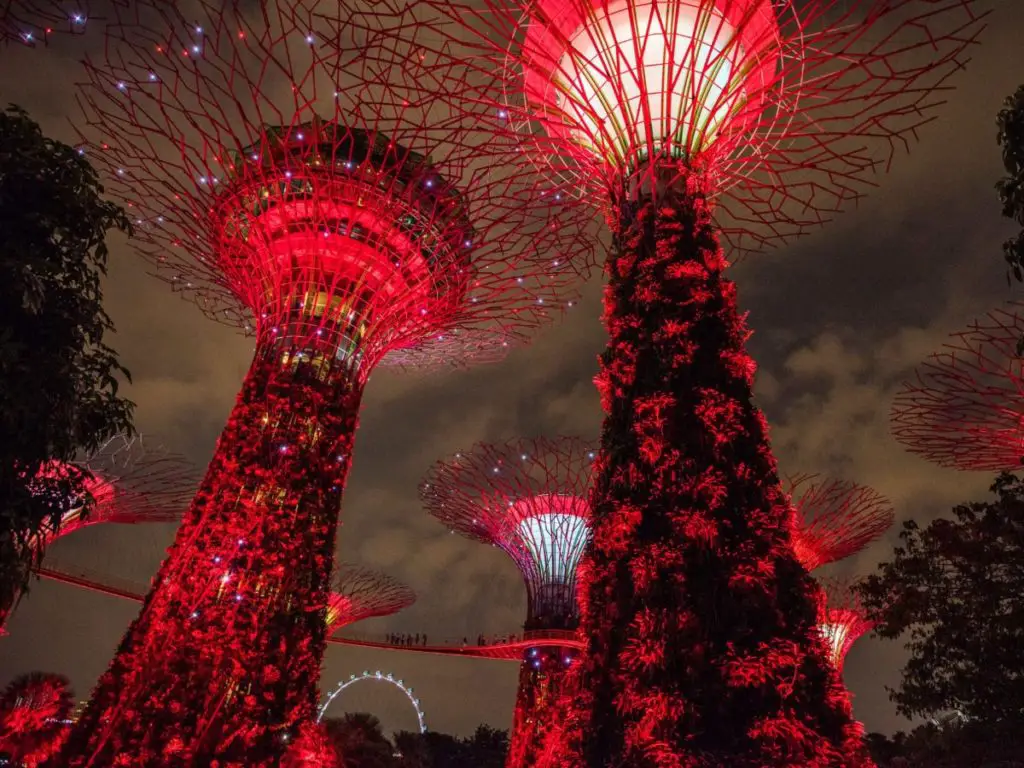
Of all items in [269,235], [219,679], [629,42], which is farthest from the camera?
[269,235]

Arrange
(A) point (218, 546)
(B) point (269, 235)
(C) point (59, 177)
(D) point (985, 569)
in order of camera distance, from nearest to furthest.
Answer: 1. (C) point (59, 177)
2. (A) point (218, 546)
3. (D) point (985, 569)
4. (B) point (269, 235)

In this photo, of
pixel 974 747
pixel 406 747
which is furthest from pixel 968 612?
pixel 406 747

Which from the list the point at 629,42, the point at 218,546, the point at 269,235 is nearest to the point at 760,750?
the point at 629,42

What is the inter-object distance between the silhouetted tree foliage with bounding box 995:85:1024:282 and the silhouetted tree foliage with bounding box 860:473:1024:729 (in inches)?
290

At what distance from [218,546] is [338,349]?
396 cm

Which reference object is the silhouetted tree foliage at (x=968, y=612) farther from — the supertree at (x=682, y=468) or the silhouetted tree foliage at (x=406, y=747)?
the silhouetted tree foliage at (x=406, y=747)

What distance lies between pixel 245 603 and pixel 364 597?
66.7 feet

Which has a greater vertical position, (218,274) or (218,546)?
(218,274)

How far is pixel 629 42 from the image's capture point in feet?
28.6

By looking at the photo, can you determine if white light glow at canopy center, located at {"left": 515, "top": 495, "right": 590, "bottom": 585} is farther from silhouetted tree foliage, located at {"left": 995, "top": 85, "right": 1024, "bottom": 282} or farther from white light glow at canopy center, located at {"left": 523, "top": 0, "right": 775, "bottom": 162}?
silhouetted tree foliage, located at {"left": 995, "top": 85, "right": 1024, "bottom": 282}

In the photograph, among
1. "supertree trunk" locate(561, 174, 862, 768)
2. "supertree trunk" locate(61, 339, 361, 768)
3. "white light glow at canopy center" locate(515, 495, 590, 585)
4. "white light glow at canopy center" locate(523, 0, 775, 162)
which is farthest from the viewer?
"white light glow at canopy center" locate(515, 495, 590, 585)

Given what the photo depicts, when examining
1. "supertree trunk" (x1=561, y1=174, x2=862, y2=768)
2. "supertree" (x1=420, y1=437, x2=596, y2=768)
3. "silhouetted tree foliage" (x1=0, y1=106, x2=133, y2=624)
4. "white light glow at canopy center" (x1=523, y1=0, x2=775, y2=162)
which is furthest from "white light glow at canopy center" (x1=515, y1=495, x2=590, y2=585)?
"silhouetted tree foliage" (x1=0, y1=106, x2=133, y2=624)

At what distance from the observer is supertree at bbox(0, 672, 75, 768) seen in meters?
13.9

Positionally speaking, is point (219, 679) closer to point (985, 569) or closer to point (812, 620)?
point (812, 620)
